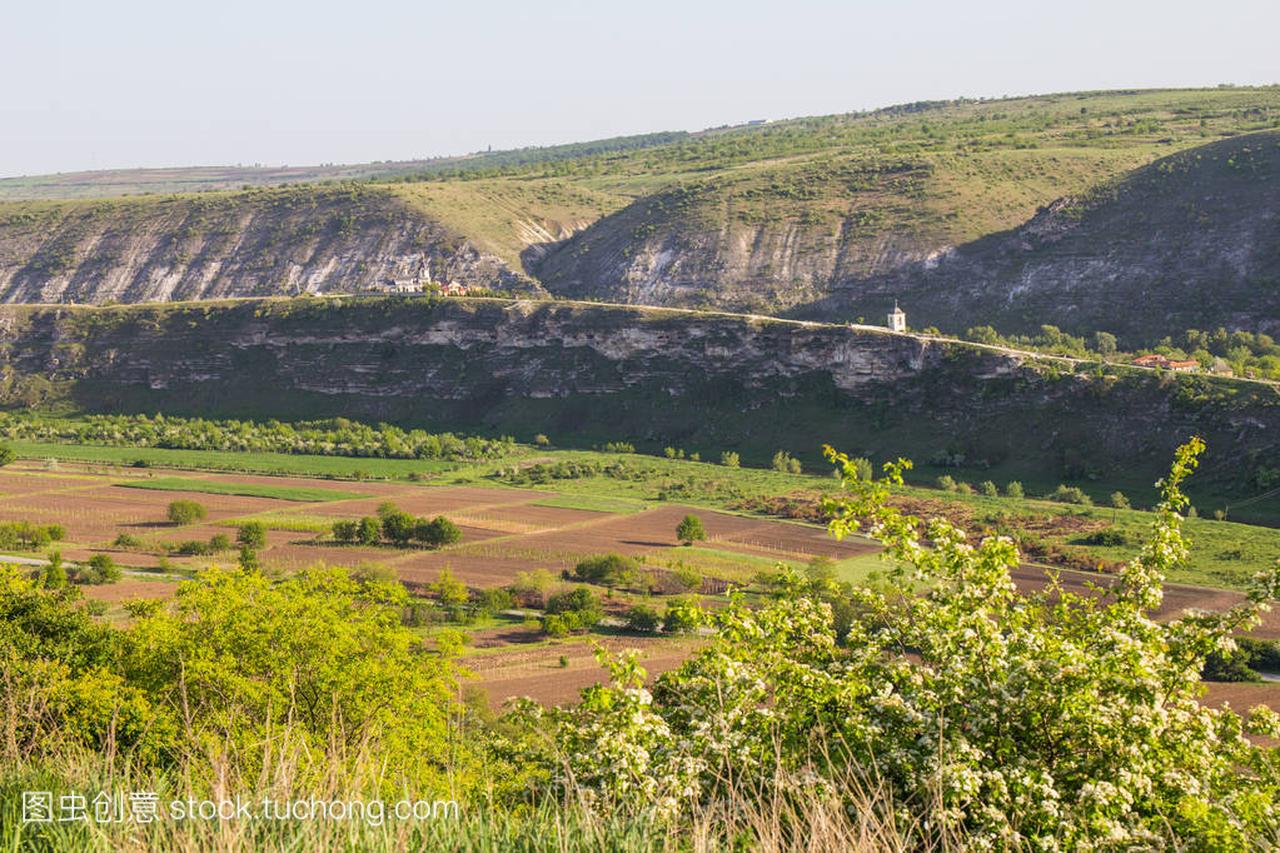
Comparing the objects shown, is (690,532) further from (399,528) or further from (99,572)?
(99,572)

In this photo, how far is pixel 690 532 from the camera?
64.4 metres

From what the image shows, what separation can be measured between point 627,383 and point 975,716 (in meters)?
94.6

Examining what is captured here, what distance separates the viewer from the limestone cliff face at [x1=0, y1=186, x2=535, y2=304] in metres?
151

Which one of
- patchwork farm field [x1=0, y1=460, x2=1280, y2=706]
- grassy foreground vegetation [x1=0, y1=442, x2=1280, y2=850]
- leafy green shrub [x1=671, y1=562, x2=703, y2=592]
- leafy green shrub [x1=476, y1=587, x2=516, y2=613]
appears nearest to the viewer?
grassy foreground vegetation [x1=0, y1=442, x2=1280, y2=850]

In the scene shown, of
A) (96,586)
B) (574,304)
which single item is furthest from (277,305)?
(96,586)

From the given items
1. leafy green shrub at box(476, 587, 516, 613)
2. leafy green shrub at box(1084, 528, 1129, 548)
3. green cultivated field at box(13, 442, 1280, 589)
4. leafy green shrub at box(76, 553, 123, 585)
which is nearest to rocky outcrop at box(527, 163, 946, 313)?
green cultivated field at box(13, 442, 1280, 589)

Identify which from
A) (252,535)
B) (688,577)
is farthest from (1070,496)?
(252,535)

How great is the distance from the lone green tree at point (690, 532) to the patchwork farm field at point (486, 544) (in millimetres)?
768

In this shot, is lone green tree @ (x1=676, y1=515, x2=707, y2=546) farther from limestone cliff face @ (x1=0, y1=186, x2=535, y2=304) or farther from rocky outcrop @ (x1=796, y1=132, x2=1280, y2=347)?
limestone cliff face @ (x1=0, y1=186, x2=535, y2=304)

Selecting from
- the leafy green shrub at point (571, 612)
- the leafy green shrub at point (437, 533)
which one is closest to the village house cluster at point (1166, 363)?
the leafy green shrub at point (571, 612)

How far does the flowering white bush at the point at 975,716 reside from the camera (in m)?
10.1

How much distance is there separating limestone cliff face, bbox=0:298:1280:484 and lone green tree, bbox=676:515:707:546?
24.2 metres

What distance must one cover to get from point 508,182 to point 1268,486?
141m

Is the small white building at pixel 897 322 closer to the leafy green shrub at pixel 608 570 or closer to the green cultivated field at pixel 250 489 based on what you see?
the green cultivated field at pixel 250 489
